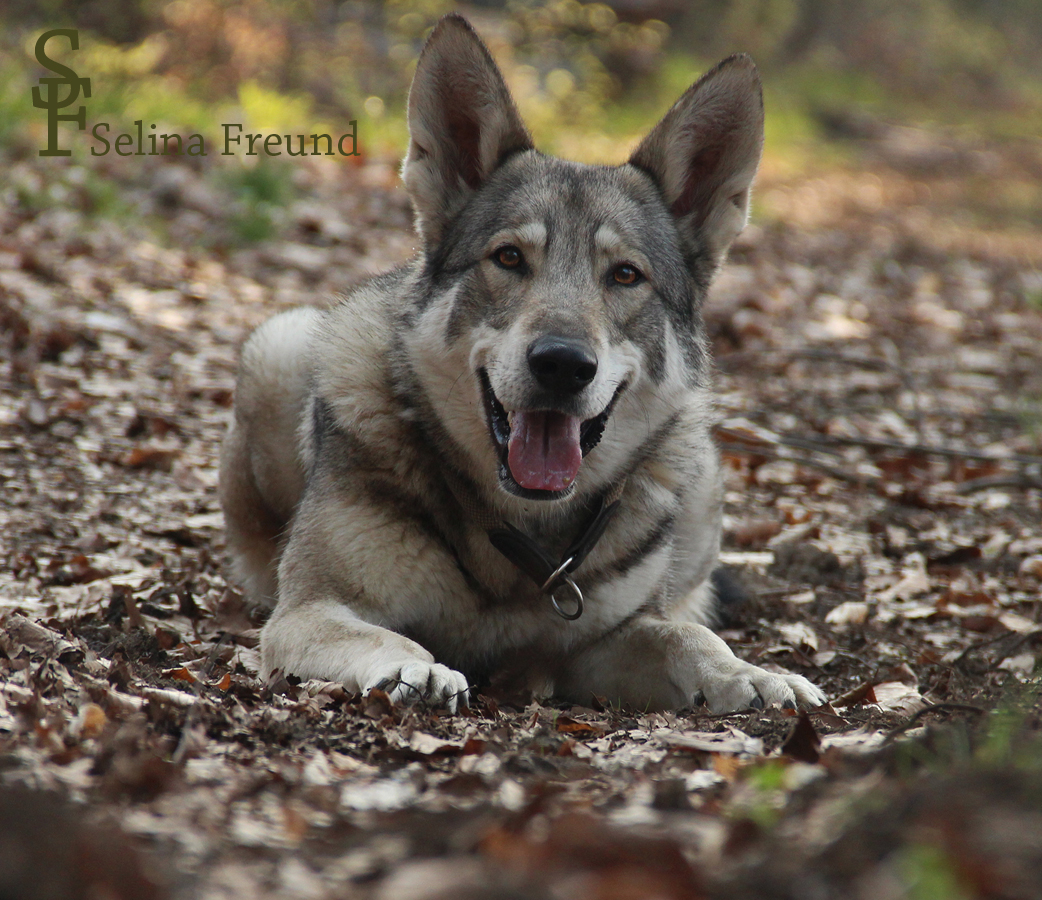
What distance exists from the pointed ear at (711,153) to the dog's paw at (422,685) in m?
2.12

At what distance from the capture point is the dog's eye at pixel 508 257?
372 centimetres

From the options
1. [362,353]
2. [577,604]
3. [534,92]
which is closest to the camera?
[577,604]

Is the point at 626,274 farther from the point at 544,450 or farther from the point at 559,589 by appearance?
the point at 559,589

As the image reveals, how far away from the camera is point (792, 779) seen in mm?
2109

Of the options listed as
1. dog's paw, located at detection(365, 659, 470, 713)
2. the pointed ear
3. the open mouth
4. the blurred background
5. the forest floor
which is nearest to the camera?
the forest floor

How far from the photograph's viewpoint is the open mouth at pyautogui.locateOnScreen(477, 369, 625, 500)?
3.46 meters

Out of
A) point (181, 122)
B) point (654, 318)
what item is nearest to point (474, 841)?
point (654, 318)

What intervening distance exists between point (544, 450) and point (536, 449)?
0.10 feet

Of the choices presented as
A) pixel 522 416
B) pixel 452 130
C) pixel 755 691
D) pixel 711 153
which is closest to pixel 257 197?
pixel 452 130

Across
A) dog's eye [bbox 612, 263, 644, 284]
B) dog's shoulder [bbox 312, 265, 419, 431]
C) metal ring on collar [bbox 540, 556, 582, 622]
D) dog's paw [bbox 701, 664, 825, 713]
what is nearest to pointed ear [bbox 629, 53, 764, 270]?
dog's eye [bbox 612, 263, 644, 284]

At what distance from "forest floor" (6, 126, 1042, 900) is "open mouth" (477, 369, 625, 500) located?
72 cm

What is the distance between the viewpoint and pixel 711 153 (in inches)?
164

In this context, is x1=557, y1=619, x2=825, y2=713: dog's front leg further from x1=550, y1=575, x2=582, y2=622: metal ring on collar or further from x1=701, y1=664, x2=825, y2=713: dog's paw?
x1=550, y1=575, x2=582, y2=622: metal ring on collar

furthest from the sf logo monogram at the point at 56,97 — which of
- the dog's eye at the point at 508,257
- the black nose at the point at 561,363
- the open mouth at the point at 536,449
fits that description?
the black nose at the point at 561,363
